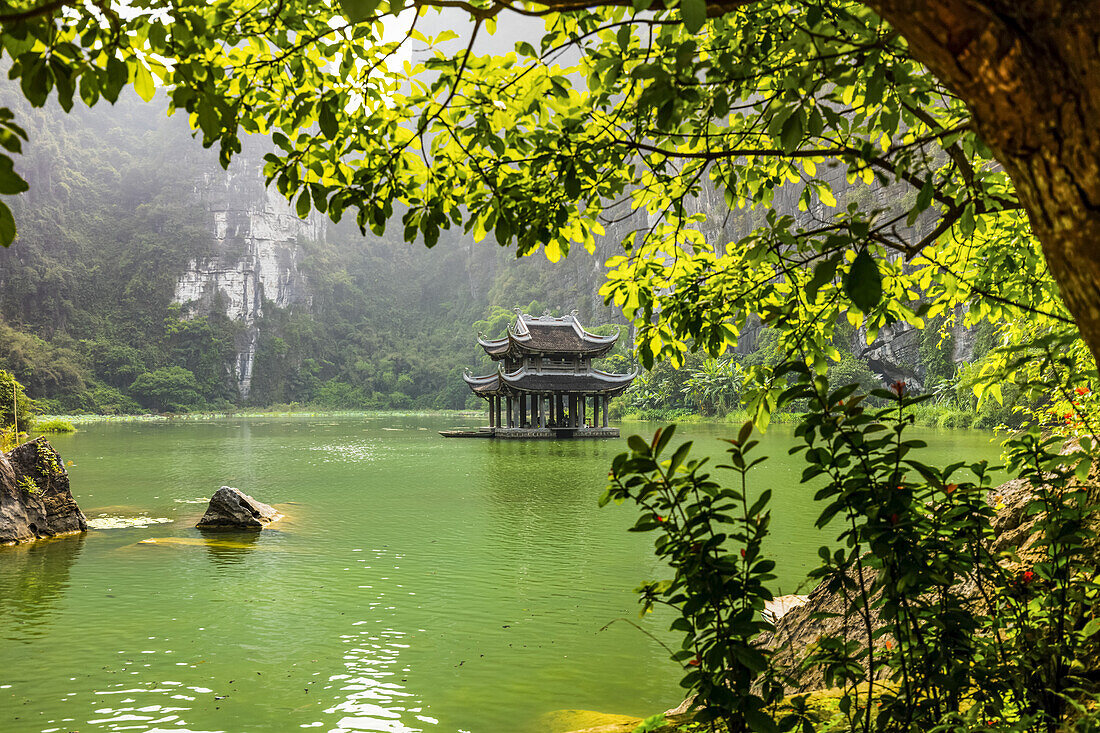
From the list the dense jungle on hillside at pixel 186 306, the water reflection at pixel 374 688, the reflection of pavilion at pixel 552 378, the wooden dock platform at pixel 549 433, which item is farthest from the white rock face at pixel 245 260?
the water reflection at pixel 374 688

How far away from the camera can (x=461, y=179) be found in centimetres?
247

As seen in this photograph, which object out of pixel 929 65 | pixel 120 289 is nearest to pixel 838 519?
pixel 929 65

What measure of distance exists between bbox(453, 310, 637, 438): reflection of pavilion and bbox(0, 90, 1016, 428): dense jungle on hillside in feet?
70.8

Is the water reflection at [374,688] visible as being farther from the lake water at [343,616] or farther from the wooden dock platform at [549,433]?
the wooden dock platform at [549,433]

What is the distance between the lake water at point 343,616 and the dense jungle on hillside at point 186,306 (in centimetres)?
3970

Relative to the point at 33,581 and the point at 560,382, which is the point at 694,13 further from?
the point at 560,382

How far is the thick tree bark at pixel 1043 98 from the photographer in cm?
85

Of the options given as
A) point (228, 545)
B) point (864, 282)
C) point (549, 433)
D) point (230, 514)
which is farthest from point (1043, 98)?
point (549, 433)

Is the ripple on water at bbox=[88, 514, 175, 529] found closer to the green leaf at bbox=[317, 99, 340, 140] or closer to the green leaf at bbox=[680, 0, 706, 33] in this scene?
the green leaf at bbox=[317, 99, 340, 140]

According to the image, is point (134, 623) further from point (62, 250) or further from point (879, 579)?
point (62, 250)

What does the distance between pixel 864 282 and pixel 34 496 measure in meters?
8.81

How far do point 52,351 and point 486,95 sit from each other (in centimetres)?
7286

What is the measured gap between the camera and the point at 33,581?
577 centimetres

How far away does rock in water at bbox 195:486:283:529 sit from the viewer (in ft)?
26.7
